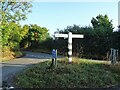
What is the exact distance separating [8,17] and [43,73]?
16054 millimetres

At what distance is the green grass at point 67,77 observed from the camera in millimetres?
11805

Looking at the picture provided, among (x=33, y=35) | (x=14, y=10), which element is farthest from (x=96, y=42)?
(x=33, y=35)

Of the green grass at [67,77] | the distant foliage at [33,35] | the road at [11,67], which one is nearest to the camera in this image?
the green grass at [67,77]

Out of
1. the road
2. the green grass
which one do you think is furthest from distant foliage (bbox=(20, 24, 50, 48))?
the green grass

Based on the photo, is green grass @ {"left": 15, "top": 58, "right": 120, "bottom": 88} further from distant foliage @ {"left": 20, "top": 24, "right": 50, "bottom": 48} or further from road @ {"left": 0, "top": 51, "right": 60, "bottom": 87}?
distant foliage @ {"left": 20, "top": 24, "right": 50, "bottom": 48}

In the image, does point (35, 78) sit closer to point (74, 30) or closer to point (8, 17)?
point (8, 17)

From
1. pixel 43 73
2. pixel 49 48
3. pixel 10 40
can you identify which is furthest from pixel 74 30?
pixel 43 73

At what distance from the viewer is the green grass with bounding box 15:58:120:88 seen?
38.7 feet

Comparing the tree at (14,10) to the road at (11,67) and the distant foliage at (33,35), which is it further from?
the distant foliage at (33,35)

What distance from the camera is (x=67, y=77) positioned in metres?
12.4

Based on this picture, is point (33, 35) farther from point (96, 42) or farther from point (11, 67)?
point (11, 67)

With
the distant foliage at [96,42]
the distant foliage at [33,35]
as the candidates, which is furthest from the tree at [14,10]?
the distant foliage at [33,35]

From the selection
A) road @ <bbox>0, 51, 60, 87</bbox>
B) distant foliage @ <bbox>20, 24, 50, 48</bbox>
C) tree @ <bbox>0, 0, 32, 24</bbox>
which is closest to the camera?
road @ <bbox>0, 51, 60, 87</bbox>

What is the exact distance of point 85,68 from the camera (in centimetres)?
1421
